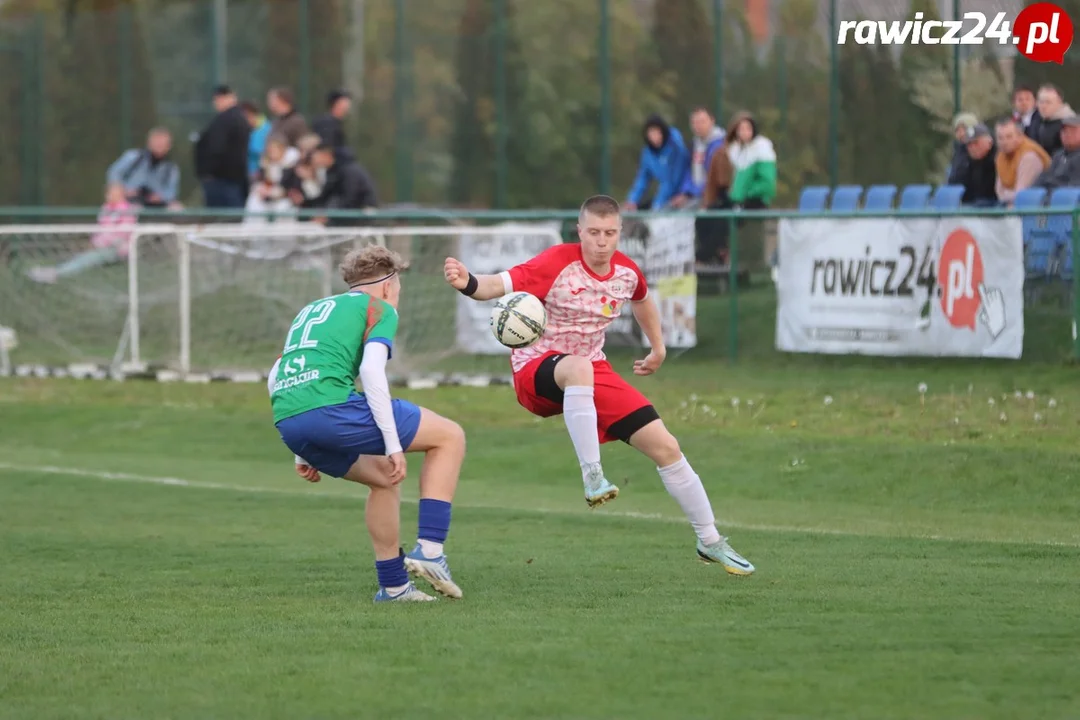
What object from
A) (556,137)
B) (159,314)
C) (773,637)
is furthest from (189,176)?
(773,637)

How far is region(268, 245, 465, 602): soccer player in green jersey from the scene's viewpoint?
8.01 m

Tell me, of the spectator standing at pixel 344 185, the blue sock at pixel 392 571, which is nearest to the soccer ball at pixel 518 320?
the blue sock at pixel 392 571

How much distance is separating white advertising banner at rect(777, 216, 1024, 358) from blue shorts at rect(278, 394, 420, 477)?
9.24 meters

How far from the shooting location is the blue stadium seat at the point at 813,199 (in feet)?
69.8

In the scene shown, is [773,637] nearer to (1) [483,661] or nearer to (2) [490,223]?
(1) [483,661]

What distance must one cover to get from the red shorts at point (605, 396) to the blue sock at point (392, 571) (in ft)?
4.12

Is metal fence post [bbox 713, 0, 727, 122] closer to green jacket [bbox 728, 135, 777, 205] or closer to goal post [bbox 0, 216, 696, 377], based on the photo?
green jacket [bbox 728, 135, 777, 205]

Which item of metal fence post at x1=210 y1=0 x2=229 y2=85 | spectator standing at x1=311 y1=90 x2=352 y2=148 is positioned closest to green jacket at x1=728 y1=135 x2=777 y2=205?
spectator standing at x1=311 y1=90 x2=352 y2=148

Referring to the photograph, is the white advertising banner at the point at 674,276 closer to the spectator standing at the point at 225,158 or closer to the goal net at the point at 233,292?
the goal net at the point at 233,292

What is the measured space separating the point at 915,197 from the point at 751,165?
1827 millimetres

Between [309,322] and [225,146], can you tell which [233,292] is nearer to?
[225,146]

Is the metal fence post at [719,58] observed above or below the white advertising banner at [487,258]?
above

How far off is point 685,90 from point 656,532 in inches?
627

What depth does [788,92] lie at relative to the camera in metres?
24.9
